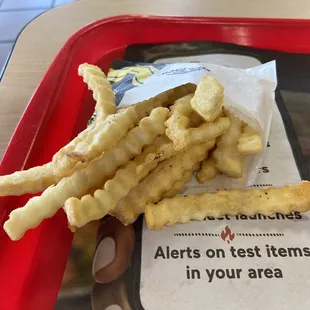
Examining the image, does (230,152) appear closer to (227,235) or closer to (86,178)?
(227,235)

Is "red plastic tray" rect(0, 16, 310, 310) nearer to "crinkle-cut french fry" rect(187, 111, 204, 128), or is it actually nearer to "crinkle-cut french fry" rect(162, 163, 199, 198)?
"crinkle-cut french fry" rect(162, 163, 199, 198)

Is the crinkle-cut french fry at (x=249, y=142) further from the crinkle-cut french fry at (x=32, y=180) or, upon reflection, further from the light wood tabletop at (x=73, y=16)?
the light wood tabletop at (x=73, y=16)

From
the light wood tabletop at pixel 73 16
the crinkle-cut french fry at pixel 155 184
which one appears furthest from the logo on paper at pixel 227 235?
the light wood tabletop at pixel 73 16

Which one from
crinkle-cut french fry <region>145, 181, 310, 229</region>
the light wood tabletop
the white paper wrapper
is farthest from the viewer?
the light wood tabletop

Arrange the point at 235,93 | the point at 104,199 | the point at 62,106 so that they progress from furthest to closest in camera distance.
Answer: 1. the point at 62,106
2. the point at 235,93
3. the point at 104,199

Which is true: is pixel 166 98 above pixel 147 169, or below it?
above

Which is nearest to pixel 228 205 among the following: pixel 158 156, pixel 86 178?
pixel 158 156

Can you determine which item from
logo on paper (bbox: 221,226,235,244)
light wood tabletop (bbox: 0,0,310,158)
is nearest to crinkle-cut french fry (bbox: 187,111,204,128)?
logo on paper (bbox: 221,226,235,244)
